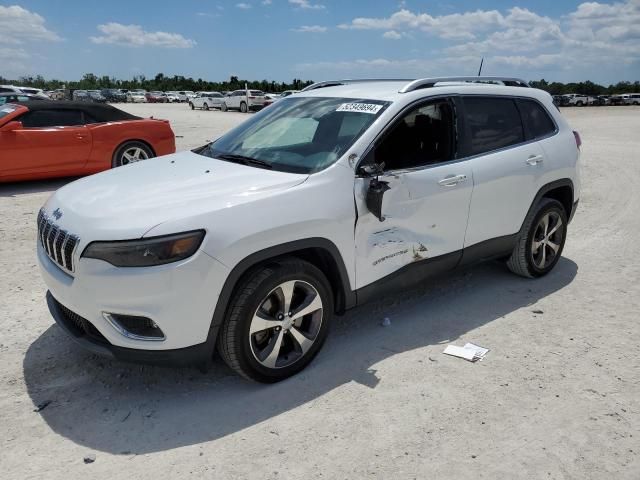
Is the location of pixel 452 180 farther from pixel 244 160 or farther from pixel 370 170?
pixel 244 160

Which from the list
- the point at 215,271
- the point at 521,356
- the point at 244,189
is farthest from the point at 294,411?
the point at 521,356

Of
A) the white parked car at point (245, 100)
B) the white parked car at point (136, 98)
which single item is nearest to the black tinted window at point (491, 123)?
the white parked car at point (245, 100)

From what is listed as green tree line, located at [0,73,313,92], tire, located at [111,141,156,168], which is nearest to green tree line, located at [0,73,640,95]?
green tree line, located at [0,73,313,92]

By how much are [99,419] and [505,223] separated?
11.0 ft

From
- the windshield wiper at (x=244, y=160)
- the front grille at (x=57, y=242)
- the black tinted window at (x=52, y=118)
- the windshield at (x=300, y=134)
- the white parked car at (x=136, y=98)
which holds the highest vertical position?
the windshield at (x=300, y=134)

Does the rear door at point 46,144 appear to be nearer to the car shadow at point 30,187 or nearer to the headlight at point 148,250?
the car shadow at point 30,187

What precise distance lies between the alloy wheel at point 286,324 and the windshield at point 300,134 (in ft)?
2.57

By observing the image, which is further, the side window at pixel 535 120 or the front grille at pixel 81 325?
the side window at pixel 535 120

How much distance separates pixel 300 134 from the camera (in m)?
4.00

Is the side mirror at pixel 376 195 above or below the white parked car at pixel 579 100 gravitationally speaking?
above

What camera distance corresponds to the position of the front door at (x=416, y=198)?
354 centimetres

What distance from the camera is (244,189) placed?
3135 mm

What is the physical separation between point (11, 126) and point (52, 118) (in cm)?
71

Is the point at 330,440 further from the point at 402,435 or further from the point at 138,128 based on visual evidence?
the point at 138,128
